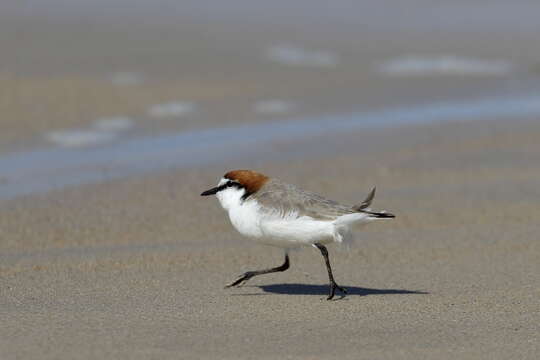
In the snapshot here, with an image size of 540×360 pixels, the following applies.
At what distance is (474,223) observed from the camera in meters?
9.26

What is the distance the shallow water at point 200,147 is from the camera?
10.9 m

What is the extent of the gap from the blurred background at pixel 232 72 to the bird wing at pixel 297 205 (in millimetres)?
4046

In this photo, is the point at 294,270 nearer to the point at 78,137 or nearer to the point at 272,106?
the point at 78,137

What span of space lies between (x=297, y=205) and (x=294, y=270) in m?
1.31

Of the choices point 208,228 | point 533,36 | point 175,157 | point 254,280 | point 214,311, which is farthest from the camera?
point 533,36

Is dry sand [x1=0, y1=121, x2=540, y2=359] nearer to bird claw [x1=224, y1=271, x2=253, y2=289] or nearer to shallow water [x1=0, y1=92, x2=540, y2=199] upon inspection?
bird claw [x1=224, y1=271, x2=253, y2=289]

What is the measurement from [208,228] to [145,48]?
9.09 m

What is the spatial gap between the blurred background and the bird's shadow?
12.2 feet

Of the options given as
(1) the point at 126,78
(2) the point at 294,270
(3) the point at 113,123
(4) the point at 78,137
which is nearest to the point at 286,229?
(2) the point at 294,270

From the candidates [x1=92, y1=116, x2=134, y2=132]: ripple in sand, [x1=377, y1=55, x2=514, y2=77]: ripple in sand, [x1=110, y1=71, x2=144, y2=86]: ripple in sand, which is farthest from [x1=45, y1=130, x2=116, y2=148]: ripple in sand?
[x1=377, y1=55, x2=514, y2=77]: ripple in sand

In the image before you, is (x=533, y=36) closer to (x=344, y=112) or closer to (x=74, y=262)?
(x=344, y=112)

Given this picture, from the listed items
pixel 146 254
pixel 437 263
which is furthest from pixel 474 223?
pixel 146 254

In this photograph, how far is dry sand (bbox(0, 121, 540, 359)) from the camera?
575cm

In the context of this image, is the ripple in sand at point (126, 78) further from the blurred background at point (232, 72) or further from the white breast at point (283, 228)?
the white breast at point (283, 228)
